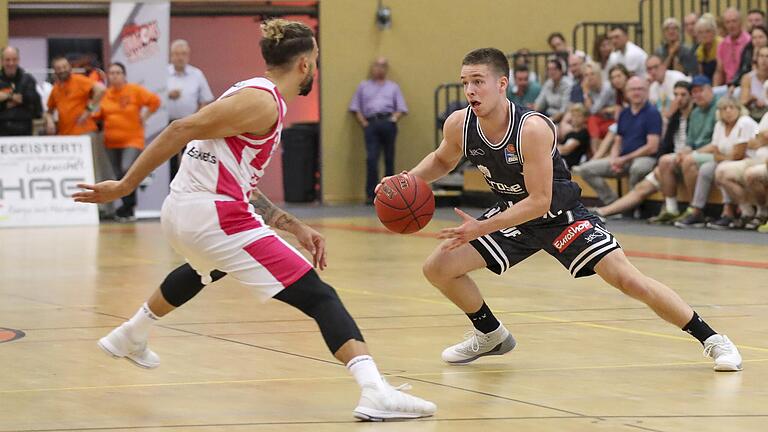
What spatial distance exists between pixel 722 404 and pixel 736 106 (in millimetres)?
9133

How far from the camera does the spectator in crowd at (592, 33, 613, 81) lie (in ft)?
55.4

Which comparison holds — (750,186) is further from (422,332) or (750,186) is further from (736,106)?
(422,332)

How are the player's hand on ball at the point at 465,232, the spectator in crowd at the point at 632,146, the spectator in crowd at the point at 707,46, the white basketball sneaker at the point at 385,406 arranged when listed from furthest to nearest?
the spectator in crowd at the point at 707,46 < the spectator in crowd at the point at 632,146 < the player's hand on ball at the point at 465,232 < the white basketball sneaker at the point at 385,406

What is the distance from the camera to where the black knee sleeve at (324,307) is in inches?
189

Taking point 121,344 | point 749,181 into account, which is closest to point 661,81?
point 749,181

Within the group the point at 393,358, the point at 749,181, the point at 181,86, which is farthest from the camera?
the point at 181,86

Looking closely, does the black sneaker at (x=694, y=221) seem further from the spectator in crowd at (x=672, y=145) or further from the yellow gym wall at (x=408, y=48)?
the yellow gym wall at (x=408, y=48)

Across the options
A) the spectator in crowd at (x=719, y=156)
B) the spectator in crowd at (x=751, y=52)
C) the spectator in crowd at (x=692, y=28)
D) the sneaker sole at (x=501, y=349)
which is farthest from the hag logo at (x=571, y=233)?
the spectator in crowd at (x=692, y=28)

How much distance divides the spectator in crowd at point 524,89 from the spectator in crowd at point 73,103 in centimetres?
571

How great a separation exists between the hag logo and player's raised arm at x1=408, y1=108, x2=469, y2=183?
64 centimetres

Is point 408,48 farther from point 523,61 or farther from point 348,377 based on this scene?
point 348,377

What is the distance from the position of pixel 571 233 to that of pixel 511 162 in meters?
0.45

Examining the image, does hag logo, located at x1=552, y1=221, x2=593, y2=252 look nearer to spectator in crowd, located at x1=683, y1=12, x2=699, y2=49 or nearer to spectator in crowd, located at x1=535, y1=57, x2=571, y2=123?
spectator in crowd, located at x1=683, y1=12, x2=699, y2=49

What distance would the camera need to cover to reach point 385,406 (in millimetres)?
4695
